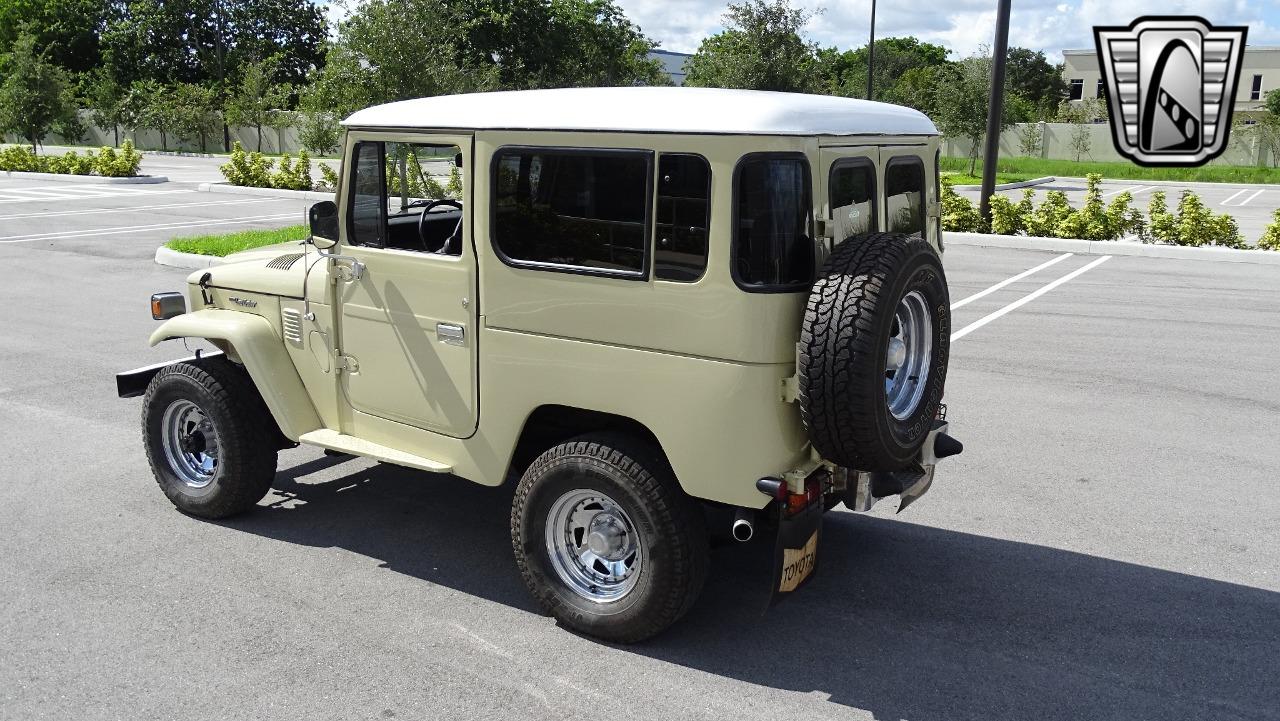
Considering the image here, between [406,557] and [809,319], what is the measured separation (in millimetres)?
2635

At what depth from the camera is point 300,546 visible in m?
5.56

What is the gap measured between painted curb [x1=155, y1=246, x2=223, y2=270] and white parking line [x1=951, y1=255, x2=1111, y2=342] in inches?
384

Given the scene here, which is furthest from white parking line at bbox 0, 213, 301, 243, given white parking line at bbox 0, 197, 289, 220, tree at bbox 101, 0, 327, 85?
tree at bbox 101, 0, 327, 85

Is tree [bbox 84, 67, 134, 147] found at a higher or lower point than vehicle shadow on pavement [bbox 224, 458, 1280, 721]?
higher

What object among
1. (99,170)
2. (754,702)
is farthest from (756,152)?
(99,170)

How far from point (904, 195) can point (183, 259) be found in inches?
497

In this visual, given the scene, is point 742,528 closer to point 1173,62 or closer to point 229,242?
point 229,242

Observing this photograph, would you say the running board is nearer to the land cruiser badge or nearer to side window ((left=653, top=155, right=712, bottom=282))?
side window ((left=653, top=155, right=712, bottom=282))

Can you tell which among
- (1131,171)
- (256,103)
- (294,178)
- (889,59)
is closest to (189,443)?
(294,178)

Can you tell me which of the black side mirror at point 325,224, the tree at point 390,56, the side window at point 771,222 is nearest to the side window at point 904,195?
the side window at point 771,222

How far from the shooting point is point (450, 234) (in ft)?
17.6

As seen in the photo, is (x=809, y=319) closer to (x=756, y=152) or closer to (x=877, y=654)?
(x=756, y=152)

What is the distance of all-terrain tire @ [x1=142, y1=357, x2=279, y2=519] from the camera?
218 inches

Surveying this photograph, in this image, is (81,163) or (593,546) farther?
(81,163)
